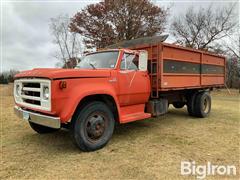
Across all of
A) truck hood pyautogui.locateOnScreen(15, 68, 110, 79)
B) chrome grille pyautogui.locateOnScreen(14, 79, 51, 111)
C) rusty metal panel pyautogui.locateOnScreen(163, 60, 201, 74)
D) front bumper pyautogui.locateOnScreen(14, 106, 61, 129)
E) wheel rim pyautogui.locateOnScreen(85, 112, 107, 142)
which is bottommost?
wheel rim pyautogui.locateOnScreen(85, 112, 107, 142)

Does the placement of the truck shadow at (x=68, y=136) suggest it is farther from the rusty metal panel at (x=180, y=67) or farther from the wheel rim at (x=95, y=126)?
the rusty metal panel at (x=180, y=67)

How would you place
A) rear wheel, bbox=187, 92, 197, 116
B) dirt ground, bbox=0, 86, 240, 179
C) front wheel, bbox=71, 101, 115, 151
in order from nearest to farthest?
dirt ground, bbox=0, 86, 240, 179 → front wheel, bbox=71, 101, 115, 151 → rear wheel, bbox=187, 92, 197, 116

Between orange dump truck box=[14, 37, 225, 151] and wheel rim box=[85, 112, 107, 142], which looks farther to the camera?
wheel rim box=[85, 112, 107, 142]

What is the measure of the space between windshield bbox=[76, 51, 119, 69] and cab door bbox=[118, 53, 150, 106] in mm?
233

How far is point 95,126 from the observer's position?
469 centimetres

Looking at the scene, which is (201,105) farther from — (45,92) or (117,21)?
(117,21)

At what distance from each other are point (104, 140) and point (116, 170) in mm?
1123

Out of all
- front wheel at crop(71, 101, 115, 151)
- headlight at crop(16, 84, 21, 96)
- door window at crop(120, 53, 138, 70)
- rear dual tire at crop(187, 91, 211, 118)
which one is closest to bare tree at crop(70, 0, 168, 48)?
rear dual tire at crop(187, 91, 211, 118)

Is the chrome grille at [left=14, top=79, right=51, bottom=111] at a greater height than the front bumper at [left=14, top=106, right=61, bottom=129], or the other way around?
the chrome grille at [left=14, top=79, right=51, bottom=111]

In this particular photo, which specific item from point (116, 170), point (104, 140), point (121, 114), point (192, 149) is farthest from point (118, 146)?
point (192, 149)

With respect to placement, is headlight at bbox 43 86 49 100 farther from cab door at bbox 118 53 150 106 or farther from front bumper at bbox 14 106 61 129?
cab door at bbox 118 53 150 106

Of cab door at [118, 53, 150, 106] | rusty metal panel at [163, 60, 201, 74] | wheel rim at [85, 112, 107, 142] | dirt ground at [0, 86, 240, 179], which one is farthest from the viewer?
rusty metal panel at [163, 60, 201, 74]

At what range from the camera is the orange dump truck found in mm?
4184

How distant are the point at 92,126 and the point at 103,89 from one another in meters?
0.78
